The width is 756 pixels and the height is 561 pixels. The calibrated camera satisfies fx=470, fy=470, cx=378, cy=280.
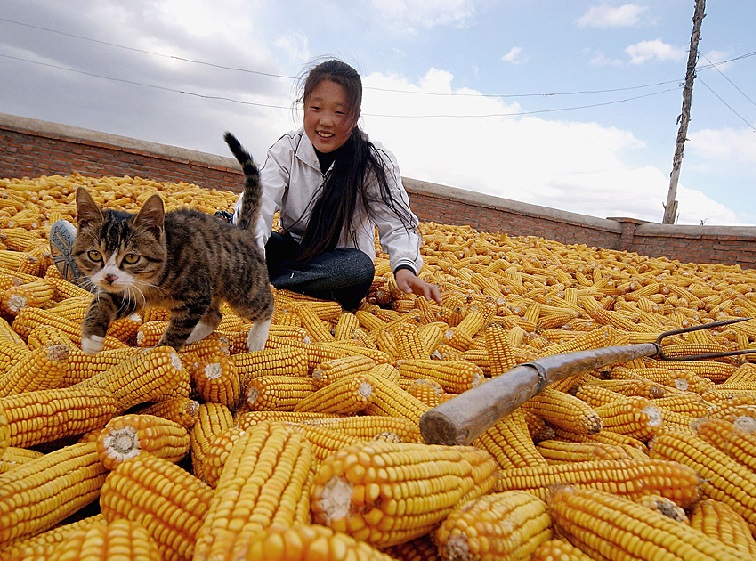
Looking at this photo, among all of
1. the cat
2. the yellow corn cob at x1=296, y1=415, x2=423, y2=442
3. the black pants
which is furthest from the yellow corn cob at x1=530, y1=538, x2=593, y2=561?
the black pants

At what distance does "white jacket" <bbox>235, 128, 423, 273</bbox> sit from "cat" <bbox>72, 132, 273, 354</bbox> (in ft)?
4.09

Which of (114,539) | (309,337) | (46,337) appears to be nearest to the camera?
(114,539)

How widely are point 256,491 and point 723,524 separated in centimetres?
140

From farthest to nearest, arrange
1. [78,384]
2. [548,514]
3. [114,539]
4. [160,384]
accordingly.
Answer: [78,384], [160,384], [548,514], [114,539]

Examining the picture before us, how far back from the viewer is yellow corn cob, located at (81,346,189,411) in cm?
187

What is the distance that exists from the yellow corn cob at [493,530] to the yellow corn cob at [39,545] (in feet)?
2.92

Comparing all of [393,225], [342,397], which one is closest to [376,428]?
[342,397]

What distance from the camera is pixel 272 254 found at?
15.1ft

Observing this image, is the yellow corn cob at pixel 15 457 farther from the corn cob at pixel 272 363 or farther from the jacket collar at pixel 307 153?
the jacket collar at pixel 307 153

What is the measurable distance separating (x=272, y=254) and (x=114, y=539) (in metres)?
3.72

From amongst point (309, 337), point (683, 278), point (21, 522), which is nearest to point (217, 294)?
point (309, 337)

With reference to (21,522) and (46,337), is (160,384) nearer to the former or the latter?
(21,522)

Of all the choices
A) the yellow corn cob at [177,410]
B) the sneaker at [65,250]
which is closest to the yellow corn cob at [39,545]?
the yellow corn cob at [177,410]

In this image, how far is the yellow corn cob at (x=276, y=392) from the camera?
2213 mm
